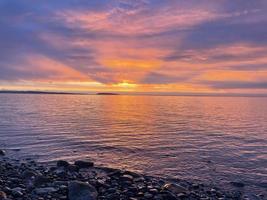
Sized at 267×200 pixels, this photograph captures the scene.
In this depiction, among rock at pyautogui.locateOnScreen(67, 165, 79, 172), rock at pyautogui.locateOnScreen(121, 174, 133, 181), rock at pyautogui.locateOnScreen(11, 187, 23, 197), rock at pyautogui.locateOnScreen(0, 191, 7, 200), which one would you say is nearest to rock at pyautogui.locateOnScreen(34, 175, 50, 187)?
rock at pyautogui.locateOnScreen(11, 187, 23, 197)

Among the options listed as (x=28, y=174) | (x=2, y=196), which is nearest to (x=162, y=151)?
(x=28, y=174)

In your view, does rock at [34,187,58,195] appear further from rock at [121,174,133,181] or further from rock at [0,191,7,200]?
rock at [121,174,133,181]

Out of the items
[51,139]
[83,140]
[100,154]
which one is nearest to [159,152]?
[100,154]

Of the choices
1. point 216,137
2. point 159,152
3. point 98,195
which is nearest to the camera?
point 98,195

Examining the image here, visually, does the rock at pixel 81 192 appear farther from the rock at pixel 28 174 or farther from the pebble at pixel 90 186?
the rock at pixel 28 174

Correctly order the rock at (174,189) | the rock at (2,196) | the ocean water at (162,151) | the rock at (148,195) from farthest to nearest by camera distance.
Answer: the ocean water at (162,151) < the rock at (174,189) < the rock at (148,195) < the rock at (2,196)

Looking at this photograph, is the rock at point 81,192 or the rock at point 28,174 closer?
the rock at point 81,192

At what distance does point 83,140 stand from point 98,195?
1891 cm

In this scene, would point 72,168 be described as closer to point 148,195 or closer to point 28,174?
point 28,174

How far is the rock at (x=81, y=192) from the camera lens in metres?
14.6

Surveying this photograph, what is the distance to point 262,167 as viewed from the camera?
24.1 metres

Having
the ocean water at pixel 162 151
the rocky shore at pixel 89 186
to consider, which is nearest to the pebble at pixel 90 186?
the rocky shore at pixel 89 186

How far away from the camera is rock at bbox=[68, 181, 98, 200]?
1461cm

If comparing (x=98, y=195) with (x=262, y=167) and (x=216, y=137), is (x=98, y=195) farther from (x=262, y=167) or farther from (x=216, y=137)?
(x=216, y=137)
